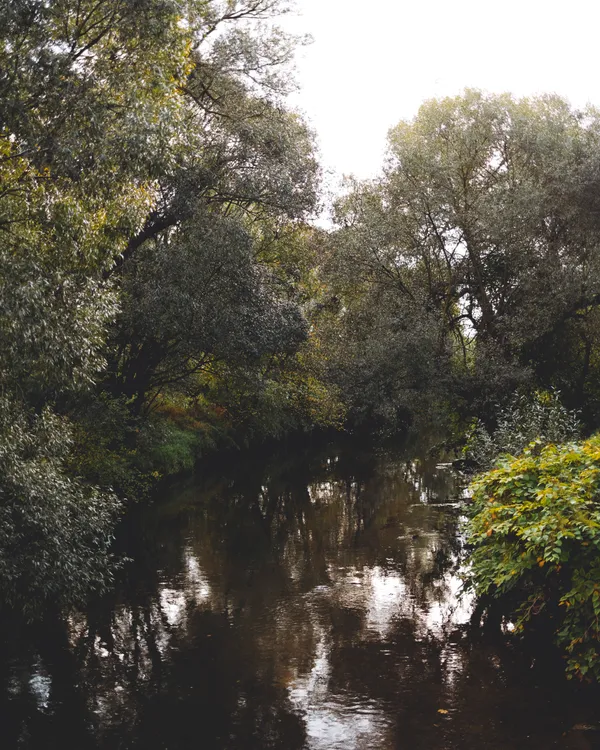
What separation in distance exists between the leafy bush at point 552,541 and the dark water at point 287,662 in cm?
96

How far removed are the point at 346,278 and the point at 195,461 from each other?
12.6 m

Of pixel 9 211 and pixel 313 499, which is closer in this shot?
pixel 9 211

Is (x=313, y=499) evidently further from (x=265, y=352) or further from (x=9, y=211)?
(x=9, y=211)

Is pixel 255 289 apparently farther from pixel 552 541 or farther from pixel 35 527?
pixel 552 541

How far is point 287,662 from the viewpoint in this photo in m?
11.8

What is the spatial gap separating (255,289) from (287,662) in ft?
40.7

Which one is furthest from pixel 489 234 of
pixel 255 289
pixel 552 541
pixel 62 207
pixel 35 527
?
pixel 35 527

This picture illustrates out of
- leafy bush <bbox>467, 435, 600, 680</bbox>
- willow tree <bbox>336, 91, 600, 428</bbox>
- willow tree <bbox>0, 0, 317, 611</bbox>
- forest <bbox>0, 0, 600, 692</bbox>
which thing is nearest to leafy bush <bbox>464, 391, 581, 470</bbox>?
forest <bbox>0, 0, 600, 692</bbox>

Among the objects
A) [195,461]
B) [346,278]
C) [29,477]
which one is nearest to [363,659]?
[29,477]

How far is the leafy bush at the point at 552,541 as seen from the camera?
9000 millimetres

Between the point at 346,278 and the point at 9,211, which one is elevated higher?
the point at 346,278

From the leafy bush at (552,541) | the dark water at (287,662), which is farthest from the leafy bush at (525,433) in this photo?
the leafy bush at (552,541)

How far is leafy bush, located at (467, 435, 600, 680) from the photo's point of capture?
9.00 meters

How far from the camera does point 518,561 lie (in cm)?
987
